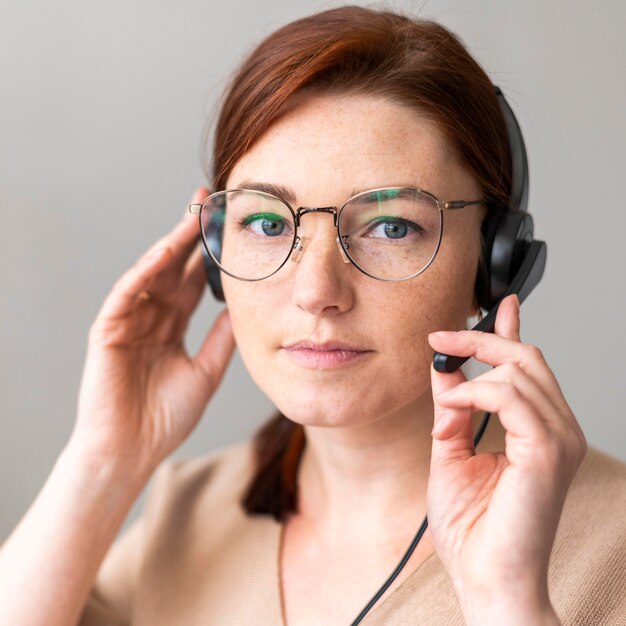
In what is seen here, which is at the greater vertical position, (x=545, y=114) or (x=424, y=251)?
(x=545, y=114)

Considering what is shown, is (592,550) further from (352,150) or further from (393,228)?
(352,150)

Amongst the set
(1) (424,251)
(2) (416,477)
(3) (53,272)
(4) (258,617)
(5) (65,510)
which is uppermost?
(1) (424,251)

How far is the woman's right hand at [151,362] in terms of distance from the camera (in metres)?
1.79

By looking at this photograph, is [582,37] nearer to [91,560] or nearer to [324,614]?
[324,614]

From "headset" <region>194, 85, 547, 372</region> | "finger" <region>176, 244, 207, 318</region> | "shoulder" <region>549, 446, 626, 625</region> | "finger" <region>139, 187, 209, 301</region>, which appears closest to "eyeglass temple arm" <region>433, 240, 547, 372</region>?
"headset" <region>194, 85, 547, 372</region>

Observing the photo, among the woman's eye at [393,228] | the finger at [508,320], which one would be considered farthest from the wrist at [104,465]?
the finger at [508,320]

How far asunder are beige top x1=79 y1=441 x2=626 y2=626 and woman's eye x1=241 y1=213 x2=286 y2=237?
0.59m

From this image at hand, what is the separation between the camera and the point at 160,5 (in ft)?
6.93

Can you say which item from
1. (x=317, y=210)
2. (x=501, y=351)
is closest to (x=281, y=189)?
(x=317, y=210)

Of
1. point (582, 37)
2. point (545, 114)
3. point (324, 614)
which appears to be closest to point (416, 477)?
point (324, 614)

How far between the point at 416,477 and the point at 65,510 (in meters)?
0.66

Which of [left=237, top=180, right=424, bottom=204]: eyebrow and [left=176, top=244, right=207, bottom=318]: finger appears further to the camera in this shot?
[left=176, top=244, right=207, bottom=318]: finger

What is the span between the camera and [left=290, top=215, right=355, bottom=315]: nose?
4.45 feet

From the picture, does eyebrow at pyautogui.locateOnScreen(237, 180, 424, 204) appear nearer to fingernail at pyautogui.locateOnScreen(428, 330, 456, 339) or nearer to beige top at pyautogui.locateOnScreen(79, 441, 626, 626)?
fingernail at pyautogui.locateOnScreen(428, 330, 456, 339)
